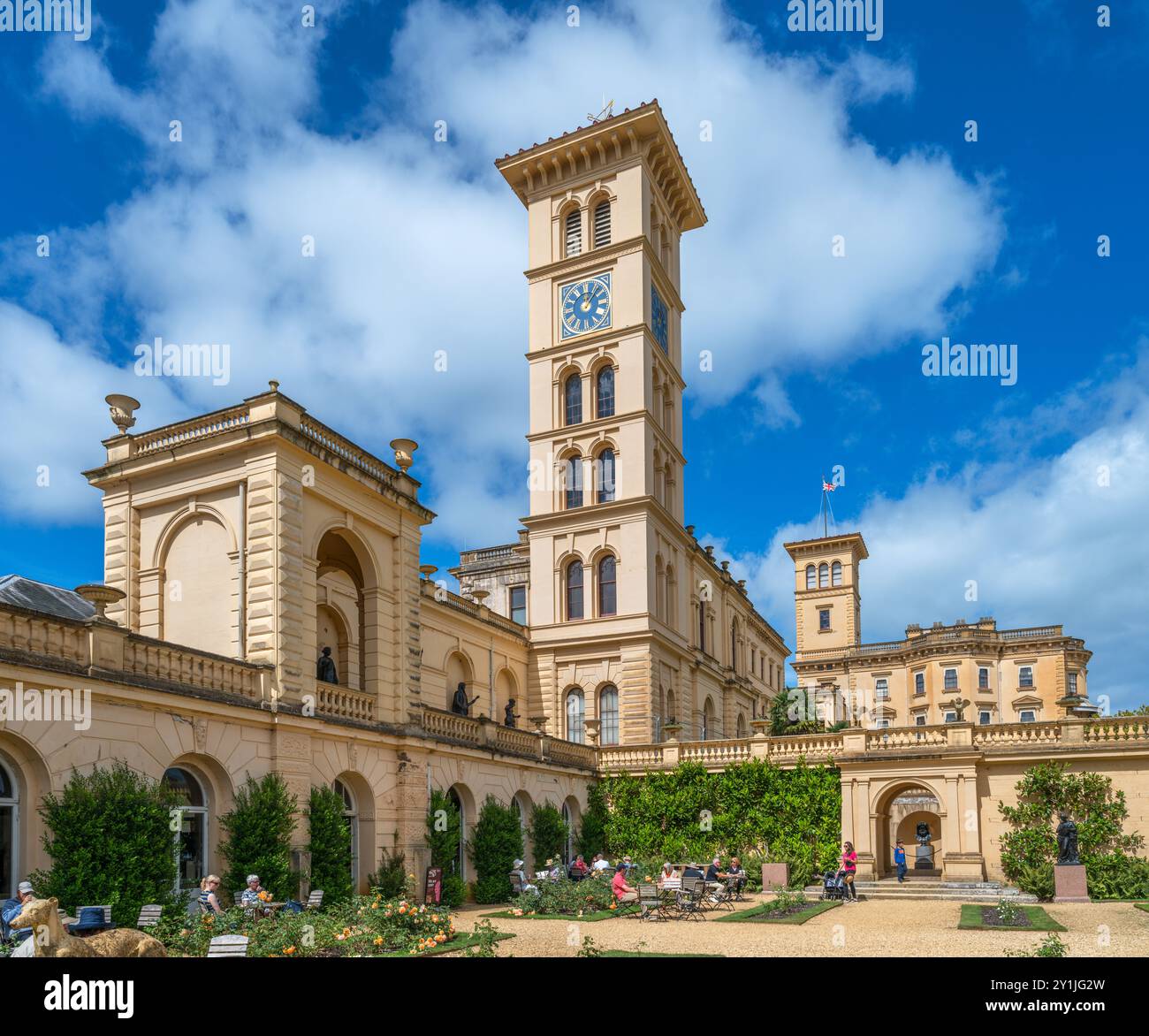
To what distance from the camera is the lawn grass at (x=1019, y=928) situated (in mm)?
18781

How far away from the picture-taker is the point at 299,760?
68.7 ft

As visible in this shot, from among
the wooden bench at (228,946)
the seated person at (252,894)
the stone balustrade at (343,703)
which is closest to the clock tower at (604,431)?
the stone balustrade at (343,703)

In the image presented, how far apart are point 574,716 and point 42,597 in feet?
76.8

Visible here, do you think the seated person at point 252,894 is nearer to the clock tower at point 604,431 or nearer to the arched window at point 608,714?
the clock tower at point 604,431

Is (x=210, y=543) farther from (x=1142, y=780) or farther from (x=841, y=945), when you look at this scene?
(x=1142, y=780)

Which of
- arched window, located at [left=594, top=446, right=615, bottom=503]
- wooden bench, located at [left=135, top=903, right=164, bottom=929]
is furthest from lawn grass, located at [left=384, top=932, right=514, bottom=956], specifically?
arched window, located at [left=594, top=446, right=615, bottom=503]

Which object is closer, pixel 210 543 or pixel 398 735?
pixel 210 543

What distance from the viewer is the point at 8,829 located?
50.2 ft

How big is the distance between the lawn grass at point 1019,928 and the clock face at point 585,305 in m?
27.2

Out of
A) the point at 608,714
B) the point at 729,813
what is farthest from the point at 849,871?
the point at 608,714

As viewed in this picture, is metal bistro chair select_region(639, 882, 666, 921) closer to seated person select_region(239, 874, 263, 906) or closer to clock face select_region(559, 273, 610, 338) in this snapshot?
seated person select_region(239, 874, 263, 906)

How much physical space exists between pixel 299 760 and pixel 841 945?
1046 centimetres

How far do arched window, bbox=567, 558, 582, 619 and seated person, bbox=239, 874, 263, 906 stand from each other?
24.1 meters
